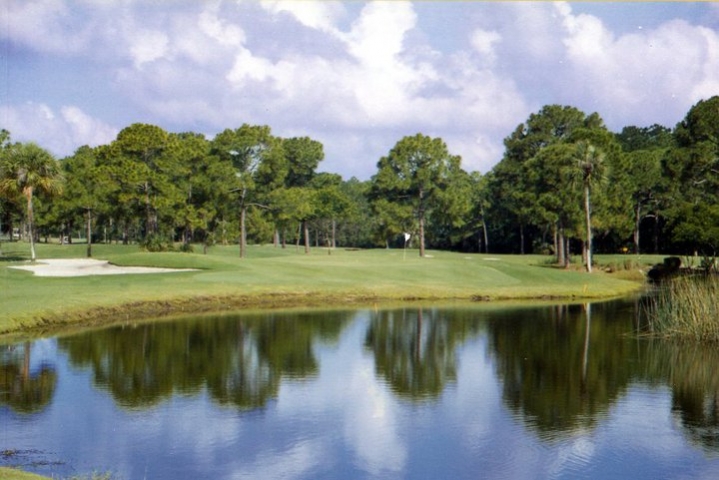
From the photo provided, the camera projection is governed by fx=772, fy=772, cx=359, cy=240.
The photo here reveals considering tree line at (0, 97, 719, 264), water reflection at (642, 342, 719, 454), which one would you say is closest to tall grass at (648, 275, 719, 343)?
water reflection at (642, 342, 719, 454)

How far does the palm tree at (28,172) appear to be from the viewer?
213 ft

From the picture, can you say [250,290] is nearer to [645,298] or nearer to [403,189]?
[645,298]

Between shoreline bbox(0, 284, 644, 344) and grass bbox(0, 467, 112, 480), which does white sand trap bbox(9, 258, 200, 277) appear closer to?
shoreline bbox(0, 284, 644, 344)

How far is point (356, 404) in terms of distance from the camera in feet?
70.4

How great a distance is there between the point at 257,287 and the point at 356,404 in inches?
1049

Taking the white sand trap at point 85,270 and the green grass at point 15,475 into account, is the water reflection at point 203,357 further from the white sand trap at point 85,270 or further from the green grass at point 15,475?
the white sand trap at point 85,270

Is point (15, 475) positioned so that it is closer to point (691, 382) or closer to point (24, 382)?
point (24, 382)

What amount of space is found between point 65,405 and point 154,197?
63132mm

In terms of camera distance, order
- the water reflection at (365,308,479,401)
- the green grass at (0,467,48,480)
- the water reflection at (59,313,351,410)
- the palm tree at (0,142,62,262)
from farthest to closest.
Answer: the palm tree at (0,142,62,262)
the water reflection at (365,308,479,401)
the water reflection at (59,313,351,410)
the green grass at (0,467,48,480)

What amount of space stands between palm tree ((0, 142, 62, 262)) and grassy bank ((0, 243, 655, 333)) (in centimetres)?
1360

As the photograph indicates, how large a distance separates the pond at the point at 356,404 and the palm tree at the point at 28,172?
35.5m

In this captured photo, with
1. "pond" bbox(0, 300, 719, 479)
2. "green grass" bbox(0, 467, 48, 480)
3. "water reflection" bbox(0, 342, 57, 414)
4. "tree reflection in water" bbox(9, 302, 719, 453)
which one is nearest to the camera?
"green grass" bbox(0, 467, 48, 480)

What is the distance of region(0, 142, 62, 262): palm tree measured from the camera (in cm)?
6488

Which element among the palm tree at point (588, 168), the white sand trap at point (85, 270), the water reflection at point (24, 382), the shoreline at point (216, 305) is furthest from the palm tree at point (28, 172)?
the palm tree at point (588, 168)
